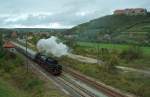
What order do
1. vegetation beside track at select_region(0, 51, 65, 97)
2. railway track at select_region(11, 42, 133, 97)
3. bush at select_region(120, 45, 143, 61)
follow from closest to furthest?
1. railway track at select_region(11, 42, 133, 97)
2. vegetation beside track at select_region(0, 51, 65, 97)
3. bush at select_region(120, 45, 143, 61)

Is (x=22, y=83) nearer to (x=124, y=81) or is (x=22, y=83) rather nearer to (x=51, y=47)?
(x=124, y=81)

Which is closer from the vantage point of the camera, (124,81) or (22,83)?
(124,81)

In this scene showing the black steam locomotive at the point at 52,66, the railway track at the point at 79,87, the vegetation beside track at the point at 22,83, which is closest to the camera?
the railway track at the point at 79,87

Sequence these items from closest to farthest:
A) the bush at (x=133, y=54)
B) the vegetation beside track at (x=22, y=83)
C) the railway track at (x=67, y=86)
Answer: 1. the railway track at (x=67, y=86)
2. the vegetation beside track at (x=22, y=83)
3. the bush at (x=133, y=54)

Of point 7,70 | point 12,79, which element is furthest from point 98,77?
point 7,70

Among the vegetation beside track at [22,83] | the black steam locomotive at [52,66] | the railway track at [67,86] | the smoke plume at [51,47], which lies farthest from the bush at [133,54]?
the black steam locomotive at [52,66]

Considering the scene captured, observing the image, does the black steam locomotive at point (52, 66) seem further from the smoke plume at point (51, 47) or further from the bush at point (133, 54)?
the bush at point (133, 54)

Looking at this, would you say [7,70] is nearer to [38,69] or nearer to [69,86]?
[38,69]

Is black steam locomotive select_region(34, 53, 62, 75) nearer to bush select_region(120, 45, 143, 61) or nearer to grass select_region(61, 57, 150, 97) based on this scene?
grass select_region(61, 57, 150, 97)

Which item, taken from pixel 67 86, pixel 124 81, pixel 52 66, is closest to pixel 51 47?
pixel 52 66

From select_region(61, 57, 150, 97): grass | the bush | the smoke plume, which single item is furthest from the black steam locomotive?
the bush

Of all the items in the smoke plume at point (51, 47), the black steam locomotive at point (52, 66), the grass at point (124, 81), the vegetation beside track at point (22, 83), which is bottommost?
the vegetation beside track at point (22, 83)

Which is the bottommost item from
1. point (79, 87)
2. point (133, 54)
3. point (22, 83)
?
point (22, 83)

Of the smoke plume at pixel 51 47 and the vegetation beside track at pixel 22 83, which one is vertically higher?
the smoke plume at pixel 51 47
